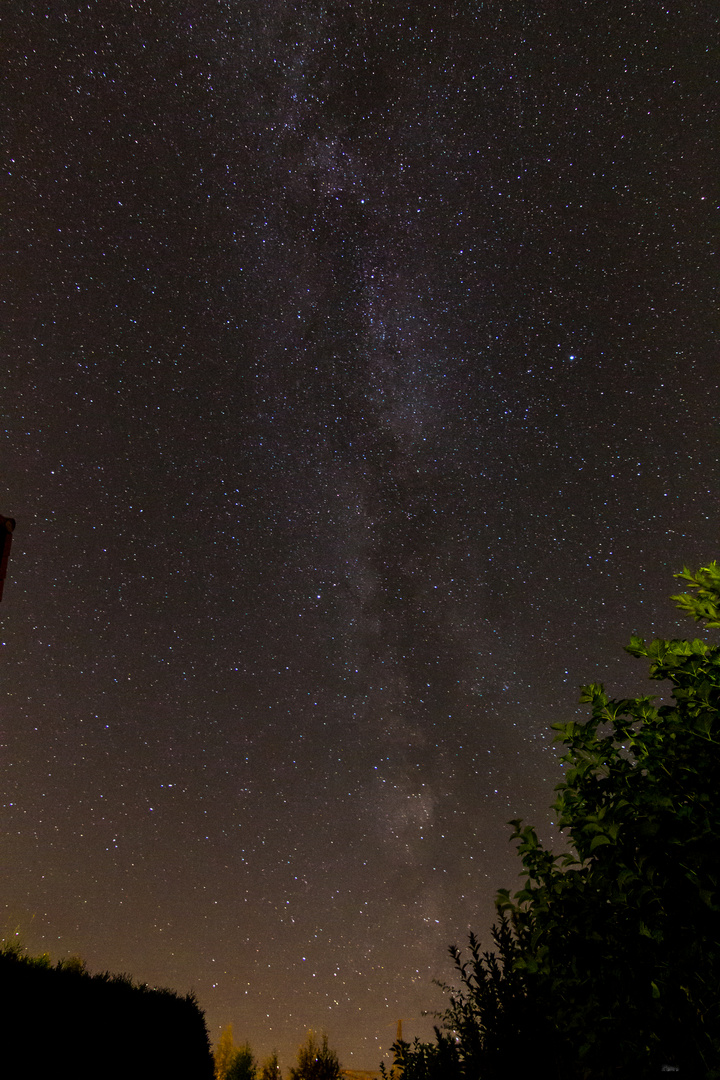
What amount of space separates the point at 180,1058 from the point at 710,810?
915 cm

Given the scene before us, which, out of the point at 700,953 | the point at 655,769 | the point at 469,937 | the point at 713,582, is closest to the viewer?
the point at 700,953

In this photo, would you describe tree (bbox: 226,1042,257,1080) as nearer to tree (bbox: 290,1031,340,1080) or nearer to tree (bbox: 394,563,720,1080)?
tree (bbox: 290,1031,340,1080)

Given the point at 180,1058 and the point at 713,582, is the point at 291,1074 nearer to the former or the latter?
the point at 180,1058

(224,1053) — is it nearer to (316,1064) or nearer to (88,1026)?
(316,1064)

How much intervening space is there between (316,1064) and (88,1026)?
1424cm

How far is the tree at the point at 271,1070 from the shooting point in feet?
55.4

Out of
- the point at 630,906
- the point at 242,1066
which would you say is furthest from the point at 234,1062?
the point at 630,906

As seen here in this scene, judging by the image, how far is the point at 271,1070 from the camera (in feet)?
58.2

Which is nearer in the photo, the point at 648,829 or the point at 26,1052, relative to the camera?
the point at 648,829

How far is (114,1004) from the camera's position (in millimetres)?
7566

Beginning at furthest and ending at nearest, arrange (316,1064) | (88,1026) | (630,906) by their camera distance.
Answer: (316,1064) → (88,1026) → (630,906)

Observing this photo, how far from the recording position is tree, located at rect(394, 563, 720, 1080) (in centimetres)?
307

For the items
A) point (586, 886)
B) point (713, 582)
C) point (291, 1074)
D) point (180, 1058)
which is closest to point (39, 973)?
point (180, 1058)

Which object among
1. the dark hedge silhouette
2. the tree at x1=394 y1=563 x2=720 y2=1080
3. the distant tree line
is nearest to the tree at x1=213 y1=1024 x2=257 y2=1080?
the distant tree line
